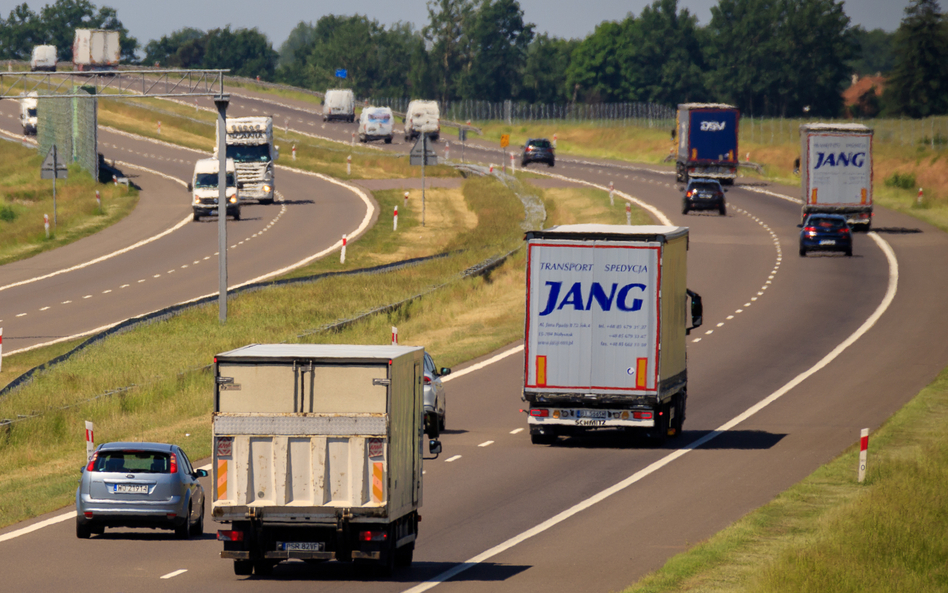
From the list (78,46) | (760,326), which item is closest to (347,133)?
(78,46)

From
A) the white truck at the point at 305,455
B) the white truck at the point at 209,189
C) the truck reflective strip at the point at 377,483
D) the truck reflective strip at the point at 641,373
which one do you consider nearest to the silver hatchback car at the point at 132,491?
the white truck at the point at 305,455

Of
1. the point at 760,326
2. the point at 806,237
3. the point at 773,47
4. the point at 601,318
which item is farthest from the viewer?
the point at 773,47

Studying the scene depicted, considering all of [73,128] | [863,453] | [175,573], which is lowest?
[175,573]

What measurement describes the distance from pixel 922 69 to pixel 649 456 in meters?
137

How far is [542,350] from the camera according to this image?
2450cm

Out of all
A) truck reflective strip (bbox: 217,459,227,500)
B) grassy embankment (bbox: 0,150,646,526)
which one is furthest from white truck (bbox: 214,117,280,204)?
truck reflective strip (bbox: 217,459,227,500)

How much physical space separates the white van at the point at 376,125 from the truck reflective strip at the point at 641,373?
85.0 metres

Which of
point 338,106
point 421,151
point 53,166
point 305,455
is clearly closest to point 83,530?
point 305,455

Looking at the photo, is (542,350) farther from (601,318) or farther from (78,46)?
(78,46)

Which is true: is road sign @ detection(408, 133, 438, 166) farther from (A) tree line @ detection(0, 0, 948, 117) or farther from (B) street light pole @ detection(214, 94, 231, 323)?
(A) tree line @ detection(0, 0, 948, 117)

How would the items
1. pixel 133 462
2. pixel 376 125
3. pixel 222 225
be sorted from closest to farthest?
pixel 133 462, pixel 222 225, pixel 376 125

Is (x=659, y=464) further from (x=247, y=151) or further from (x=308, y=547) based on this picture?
(x=247, y=151)

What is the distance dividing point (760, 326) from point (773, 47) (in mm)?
130417

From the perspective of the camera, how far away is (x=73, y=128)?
3285 inches
